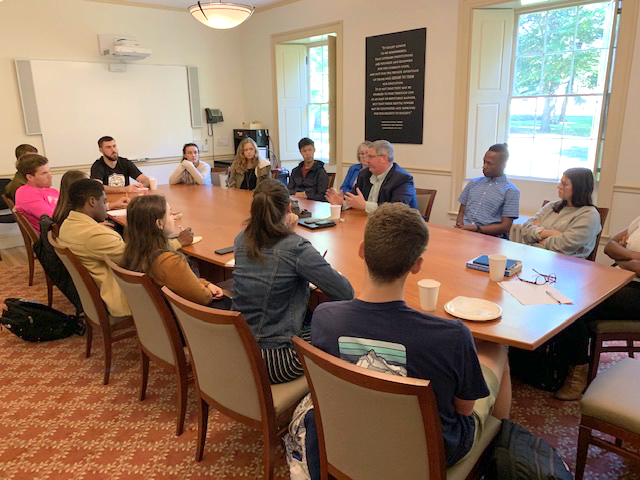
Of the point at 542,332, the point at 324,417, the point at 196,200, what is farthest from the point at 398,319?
the point at 196,200

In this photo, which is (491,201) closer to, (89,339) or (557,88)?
(557,88)

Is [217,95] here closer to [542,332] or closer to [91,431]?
[91,431]

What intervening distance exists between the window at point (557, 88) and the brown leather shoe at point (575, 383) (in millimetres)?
2153

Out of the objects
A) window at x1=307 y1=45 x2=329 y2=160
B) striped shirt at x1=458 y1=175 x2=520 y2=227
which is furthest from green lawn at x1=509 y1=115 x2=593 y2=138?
window at x1=307 y1=45 x2=329 y2=160

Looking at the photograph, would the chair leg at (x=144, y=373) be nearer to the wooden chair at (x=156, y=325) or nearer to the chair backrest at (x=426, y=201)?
the wooden chair at (x=156, y=325)

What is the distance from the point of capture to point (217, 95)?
6.96 m

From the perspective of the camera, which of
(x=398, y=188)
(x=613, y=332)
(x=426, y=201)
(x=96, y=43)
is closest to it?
(x=613, y=332)

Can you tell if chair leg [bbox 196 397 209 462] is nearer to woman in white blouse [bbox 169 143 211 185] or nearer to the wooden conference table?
the wooden conference table

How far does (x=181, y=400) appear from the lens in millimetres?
2145

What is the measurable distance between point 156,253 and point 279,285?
2.09ft

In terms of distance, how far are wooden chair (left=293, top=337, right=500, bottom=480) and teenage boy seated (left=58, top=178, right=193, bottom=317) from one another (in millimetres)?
1584

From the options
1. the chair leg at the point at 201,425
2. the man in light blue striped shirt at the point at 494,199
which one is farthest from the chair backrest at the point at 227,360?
the man in light blue striped shirt at the point at 494,199

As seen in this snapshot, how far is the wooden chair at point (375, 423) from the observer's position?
110 centimetres

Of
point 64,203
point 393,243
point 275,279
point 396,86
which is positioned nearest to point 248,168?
point 396,86
